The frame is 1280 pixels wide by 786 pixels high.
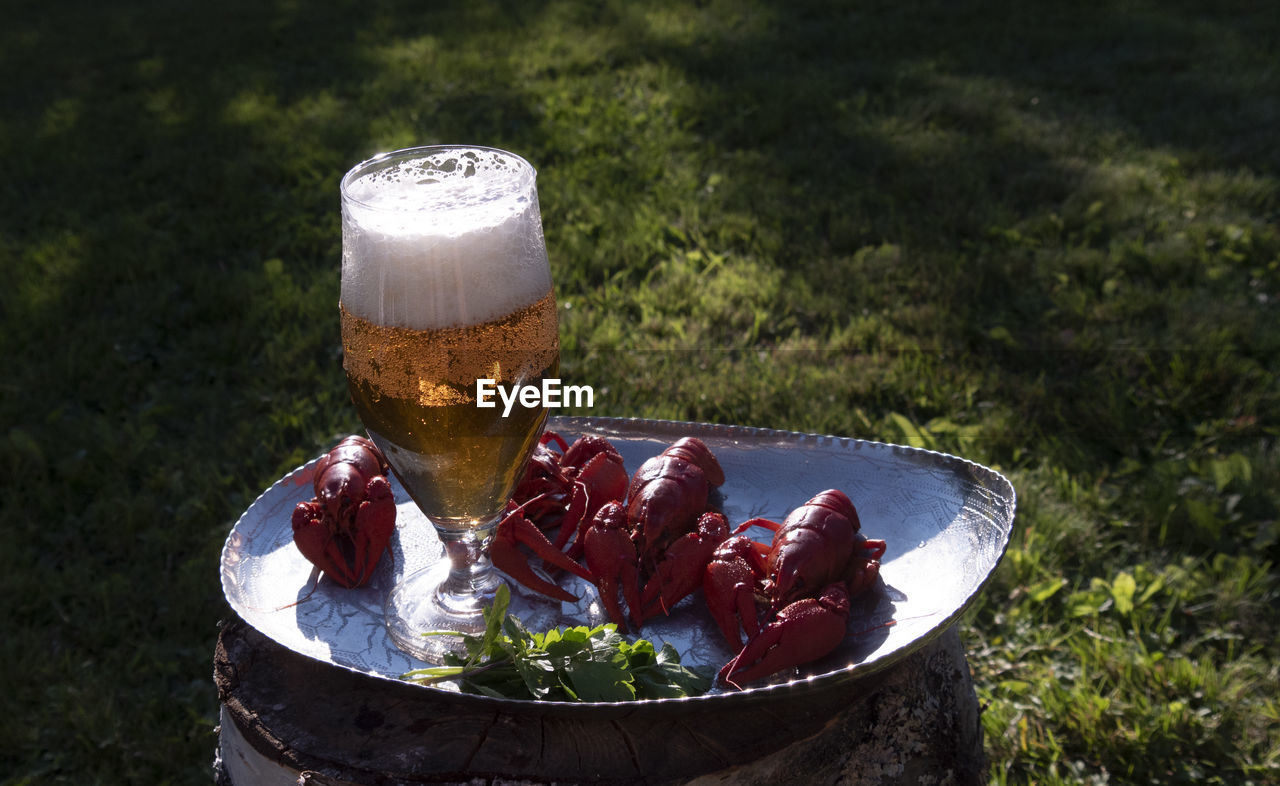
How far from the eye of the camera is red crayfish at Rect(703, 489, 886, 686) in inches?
65.9

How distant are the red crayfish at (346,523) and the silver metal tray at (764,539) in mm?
42

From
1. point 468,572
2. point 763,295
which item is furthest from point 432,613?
point 763,295

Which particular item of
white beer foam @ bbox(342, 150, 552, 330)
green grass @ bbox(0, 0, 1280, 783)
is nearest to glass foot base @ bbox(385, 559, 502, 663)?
white beer foam @ bbox(342, 150, 552, 330)

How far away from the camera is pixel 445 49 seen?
9.45m

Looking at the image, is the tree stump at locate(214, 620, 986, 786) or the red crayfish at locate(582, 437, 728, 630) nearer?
the tree stump at locate(214, 620, 986, 786)

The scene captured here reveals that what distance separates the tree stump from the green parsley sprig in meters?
0.03

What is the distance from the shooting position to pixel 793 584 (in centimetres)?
182

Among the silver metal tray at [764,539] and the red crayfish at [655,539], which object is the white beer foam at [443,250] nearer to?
the red crayfish at [655,539]

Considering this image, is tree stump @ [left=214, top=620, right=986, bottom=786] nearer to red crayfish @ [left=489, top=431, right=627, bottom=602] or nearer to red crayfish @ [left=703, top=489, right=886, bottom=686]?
red crayfish @ [left=703, top=489, right=886, bottom=686]

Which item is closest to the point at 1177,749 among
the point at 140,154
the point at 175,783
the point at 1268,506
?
the point at 1268,506

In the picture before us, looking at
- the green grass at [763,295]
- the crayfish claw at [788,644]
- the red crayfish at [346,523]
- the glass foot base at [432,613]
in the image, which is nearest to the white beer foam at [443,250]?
the red crayfish at [346,523]

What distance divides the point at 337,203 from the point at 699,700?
5715mm

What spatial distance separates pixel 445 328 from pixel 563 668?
57 centimetres

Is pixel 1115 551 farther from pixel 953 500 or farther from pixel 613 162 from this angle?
pixel 613 162
